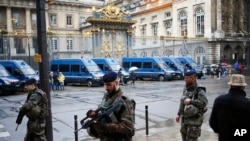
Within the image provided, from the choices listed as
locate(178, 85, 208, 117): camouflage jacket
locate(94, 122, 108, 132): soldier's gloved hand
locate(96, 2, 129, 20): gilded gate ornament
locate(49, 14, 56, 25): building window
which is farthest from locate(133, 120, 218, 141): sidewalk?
locate(49, 14, 56, 25): building window

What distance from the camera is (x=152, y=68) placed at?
31266 millimetres

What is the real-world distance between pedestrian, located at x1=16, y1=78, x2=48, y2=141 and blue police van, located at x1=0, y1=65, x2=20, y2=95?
15699 mm

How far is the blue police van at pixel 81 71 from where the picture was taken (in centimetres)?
2584

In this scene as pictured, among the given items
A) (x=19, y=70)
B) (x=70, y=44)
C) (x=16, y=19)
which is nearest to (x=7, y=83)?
(x=19, y=70)

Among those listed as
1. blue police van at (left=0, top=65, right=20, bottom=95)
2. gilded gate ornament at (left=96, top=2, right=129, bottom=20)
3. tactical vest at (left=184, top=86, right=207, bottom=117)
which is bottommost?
blue police van at (left=0, top=65, right=20, bottom=95)

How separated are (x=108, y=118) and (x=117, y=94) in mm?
326

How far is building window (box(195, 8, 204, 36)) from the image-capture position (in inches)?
1900

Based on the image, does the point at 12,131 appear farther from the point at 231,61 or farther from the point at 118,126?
the point at 231,61

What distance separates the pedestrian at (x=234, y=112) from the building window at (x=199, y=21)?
4557 centimetres

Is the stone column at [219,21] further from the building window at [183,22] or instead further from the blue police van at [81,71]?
the blue police van at [81,71]

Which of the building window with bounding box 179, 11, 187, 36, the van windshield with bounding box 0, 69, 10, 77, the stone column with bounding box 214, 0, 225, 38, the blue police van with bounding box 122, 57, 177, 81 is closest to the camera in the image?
the van windshield with bounding box 0, 69, 10, 77

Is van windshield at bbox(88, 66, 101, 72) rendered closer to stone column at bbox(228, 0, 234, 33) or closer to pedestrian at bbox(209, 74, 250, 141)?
pedestrian at bbox(209, 74, 250, 141)

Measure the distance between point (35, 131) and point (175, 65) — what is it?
89.3ft

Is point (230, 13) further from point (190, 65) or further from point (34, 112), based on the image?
point (34, 112)
